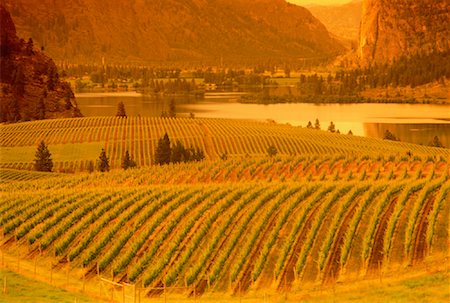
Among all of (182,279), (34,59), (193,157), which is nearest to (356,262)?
(182,279)

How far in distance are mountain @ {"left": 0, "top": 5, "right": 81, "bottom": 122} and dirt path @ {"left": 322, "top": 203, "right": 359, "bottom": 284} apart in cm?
10388

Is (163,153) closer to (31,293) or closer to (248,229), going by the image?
(248,229)

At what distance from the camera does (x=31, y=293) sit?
28094mm

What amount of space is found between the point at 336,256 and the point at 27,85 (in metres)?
120

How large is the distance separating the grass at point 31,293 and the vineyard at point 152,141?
2077 inches

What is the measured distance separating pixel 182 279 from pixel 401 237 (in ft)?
34.3

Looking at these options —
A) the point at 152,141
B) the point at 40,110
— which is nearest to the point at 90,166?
the point at 152,141

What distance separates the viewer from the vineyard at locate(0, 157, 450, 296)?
99.7ft

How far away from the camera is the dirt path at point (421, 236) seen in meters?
31.3

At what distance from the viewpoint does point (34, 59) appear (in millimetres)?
149750

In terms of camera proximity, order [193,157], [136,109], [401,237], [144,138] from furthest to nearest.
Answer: [136,109] < [144,138] < [193,157] < [401,237]

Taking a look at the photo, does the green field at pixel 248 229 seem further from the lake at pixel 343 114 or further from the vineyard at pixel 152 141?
the lake at pixel 343 114

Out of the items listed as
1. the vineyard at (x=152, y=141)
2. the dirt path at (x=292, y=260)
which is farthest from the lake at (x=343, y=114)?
the dirt path at (x=292, y=260)

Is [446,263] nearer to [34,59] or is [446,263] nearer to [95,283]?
[95,283]
